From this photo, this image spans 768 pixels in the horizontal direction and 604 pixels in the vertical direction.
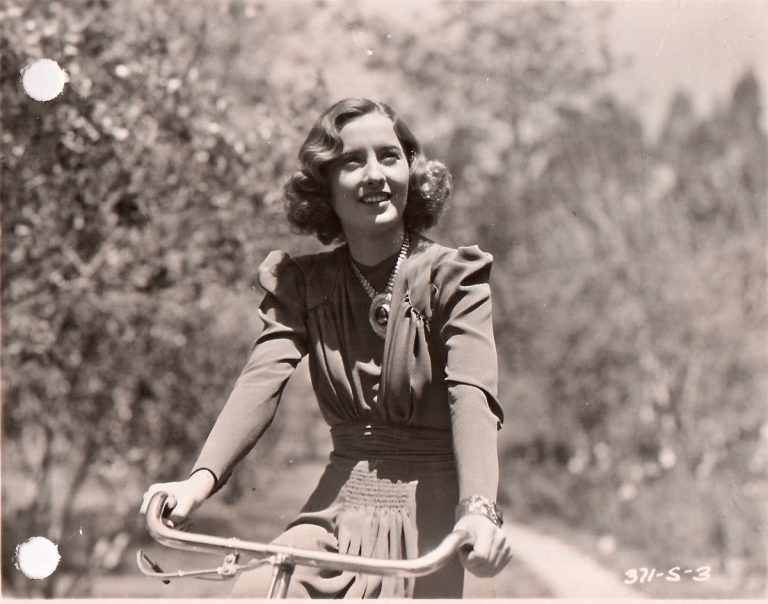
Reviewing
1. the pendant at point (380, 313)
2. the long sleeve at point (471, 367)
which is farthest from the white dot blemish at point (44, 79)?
the long sleeve at point (471, 367)

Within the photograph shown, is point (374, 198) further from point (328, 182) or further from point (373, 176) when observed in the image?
point (328, 182)

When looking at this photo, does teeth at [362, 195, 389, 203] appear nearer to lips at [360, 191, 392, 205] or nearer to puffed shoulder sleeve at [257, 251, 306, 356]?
lips at [360, 191, 392, 205]

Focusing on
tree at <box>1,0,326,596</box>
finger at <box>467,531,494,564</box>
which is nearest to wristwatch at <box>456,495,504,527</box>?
finger at <box>467,531,494,564</box>

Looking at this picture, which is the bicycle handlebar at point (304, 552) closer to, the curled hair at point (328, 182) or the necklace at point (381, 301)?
the necklace at point (381, 301)

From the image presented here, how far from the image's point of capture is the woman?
102 inches

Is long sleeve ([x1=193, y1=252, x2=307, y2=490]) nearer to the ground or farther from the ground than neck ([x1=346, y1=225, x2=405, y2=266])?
nearer to the ground

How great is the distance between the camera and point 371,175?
2756mm

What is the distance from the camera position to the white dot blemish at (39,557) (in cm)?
395

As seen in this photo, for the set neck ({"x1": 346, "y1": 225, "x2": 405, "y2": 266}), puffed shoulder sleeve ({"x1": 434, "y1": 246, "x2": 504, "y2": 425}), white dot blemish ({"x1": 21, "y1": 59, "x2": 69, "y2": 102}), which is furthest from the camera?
white dot blemish ({"x1": 21, "y1": 59, "x2": 69, "y2": 102})

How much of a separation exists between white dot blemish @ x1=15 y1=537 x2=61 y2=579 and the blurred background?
1.32m

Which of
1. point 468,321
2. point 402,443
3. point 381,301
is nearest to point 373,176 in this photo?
point 381,301

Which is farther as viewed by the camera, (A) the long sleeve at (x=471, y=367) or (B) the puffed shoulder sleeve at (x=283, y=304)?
(B) the puffed shoulder sleeve at (x=283, y=304)

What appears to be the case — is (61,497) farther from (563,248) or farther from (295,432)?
(563,248)

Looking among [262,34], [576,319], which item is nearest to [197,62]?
[262,34]
